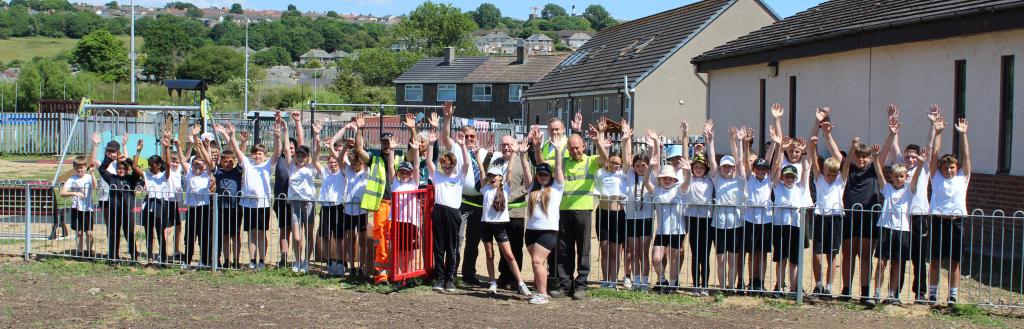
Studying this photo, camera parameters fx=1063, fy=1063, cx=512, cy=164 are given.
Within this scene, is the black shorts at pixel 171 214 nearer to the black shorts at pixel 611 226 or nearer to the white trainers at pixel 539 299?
the white trainers at pixel 539 299

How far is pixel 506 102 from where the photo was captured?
214ft

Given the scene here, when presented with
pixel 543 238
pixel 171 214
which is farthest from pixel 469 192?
pixel 171 214

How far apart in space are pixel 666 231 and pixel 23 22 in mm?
180478

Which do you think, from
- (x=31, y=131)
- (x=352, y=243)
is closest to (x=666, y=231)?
(x=352, y=243)

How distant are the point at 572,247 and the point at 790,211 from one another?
2.17 m

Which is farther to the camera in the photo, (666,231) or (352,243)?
(352,243)

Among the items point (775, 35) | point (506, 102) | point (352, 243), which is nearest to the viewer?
point (352, 243)

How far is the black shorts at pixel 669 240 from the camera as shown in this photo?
1073 cm

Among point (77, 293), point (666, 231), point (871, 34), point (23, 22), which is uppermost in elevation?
point (23, 22)

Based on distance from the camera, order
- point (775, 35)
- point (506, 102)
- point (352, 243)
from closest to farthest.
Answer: point (352, 243) → point (775, 35) → point (506, 102)

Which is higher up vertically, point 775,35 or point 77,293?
point 775,35

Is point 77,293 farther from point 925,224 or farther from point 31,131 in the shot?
point 31,131

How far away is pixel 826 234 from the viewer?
10562 mm

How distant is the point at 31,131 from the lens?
38.2 metres
